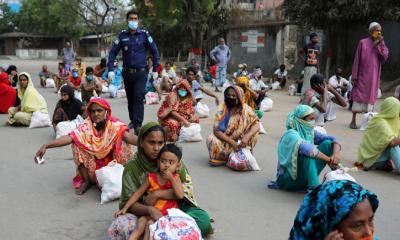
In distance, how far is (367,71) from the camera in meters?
8.55

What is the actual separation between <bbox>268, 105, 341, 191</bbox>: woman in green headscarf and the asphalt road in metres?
0.24

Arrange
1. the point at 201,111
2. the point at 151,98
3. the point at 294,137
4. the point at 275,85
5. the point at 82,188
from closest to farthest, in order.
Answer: the point at 294,137, the point at 82,188, the point at 201,111, the point at 151,98, the point at 275,85

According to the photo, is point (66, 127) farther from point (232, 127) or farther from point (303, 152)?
point (303, 152)

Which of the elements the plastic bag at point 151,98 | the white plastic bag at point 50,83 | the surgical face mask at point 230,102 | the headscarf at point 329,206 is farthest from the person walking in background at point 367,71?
Answer: the white plastic bag at point 50,83

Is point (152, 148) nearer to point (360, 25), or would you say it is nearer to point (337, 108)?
point (337, 108)

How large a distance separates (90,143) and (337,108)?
8475mm

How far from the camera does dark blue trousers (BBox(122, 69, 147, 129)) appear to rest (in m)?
7.74

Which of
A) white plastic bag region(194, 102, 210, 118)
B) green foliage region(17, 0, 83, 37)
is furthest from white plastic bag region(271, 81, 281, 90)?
green foliage region(17, 0, 83, 37)

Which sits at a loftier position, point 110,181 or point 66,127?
point 66,127

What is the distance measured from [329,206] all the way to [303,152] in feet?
8.06

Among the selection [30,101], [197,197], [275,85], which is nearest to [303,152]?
[197,197]

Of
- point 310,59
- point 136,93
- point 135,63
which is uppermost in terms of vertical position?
point 310,59

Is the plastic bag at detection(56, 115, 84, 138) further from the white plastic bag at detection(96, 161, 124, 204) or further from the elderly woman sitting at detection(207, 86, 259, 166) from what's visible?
the white plastic bag at detection(96, 161, 124, 204)

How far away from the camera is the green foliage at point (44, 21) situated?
50319 mm
